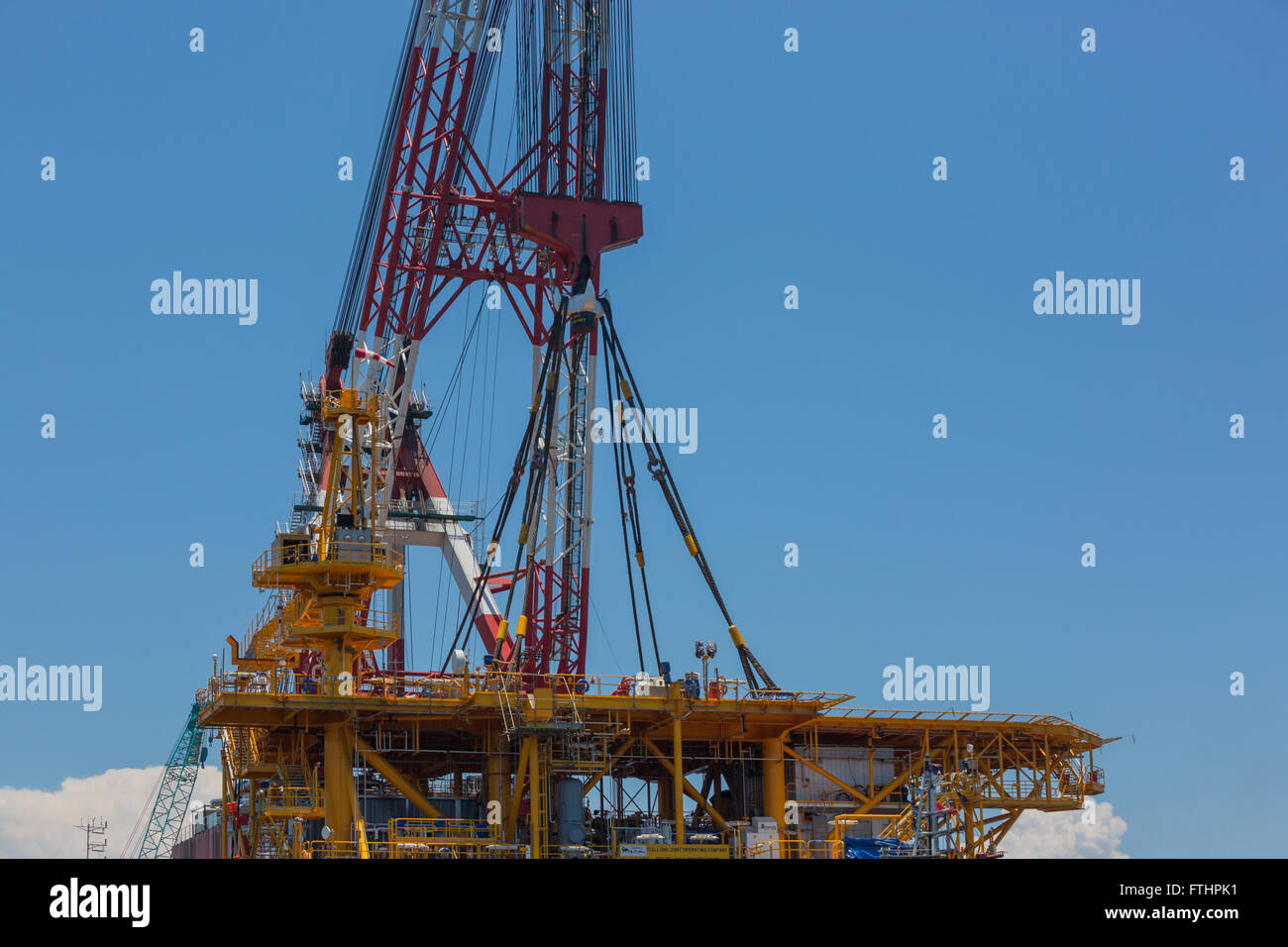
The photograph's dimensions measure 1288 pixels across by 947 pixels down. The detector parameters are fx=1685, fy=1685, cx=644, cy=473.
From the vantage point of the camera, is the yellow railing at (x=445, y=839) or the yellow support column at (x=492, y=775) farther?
the yellow support column at (x=492, y=775)

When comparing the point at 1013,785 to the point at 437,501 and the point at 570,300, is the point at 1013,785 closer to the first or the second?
the point at 570,300

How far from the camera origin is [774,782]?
7000 centimetres

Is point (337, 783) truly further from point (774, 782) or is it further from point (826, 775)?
point (826, 775)

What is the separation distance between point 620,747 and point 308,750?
12.4m

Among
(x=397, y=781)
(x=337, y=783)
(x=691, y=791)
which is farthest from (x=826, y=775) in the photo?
(x=337, y=783)

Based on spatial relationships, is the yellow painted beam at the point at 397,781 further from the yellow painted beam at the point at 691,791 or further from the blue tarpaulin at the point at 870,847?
the blue tarpaulin at the point at 870,847

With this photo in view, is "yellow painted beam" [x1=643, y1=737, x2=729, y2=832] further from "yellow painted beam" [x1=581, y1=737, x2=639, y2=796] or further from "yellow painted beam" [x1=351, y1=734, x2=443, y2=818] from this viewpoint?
"yellow painted beam" [x1=351, y1=734, x2=443, y2=818]

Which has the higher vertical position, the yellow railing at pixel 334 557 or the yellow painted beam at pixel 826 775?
the yellow railing at pixel 334 557

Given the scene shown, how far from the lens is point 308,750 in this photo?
65938mm

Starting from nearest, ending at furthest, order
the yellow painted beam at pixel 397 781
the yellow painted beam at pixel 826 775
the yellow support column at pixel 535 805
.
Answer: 1. the yellow support column at pixel 535 805
2. the yellow painted beam at pixel 397 781
3. the yellow painted beam at pixel 826 775

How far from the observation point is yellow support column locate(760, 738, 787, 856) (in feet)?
228

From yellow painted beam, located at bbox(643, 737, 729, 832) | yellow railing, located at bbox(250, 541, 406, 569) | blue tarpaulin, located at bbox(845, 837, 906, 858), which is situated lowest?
blue tarpaulin, located at bbox(845, 837, 906, 858)

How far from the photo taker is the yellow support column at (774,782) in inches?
2736
